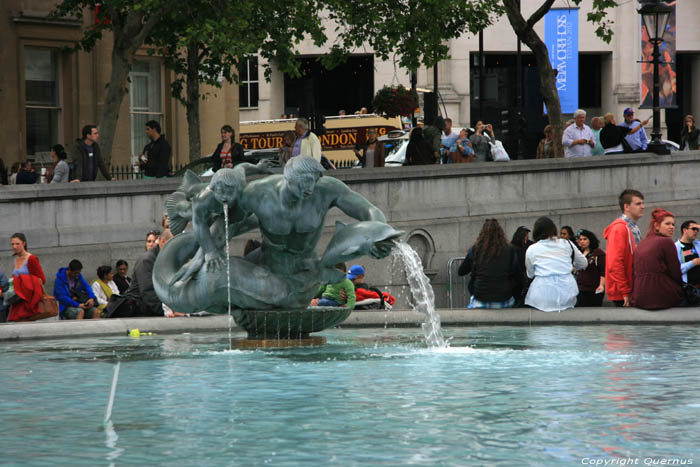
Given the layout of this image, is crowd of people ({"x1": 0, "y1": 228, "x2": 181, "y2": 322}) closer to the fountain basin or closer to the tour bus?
the fountain basin

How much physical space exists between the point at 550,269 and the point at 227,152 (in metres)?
8.55

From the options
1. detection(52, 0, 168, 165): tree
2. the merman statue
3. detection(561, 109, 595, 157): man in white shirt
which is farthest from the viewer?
detection(561, 109, 595, 157): man in white shirt

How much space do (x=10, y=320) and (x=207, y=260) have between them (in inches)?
160

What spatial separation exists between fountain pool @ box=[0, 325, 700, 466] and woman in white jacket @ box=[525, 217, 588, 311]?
1.83 meters

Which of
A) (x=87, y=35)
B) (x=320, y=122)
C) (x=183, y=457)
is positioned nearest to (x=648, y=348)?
(x=183, y=457)

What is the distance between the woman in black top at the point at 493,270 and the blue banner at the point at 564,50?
4389cm

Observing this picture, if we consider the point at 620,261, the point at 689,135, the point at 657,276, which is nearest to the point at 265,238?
the point at 657,276

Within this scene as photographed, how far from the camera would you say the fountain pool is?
7145mm

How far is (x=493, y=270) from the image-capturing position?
15.6 m

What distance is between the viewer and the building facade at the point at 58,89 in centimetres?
3148

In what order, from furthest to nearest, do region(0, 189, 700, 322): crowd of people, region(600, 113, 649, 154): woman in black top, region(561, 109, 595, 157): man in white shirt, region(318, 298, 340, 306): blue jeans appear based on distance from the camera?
region(600, 113, 649, 154): woman in black top
region(561, 109, 595, 157): man in white shirt
region(318, 298, 340, 306): blue jeans
region(0, 189, 700, 322): crowd of people

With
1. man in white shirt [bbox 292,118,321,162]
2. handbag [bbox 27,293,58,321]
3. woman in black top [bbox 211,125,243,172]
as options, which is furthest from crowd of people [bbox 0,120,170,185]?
handbag [bbox 27,293,58,321]

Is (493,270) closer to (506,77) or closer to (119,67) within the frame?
(119,67)

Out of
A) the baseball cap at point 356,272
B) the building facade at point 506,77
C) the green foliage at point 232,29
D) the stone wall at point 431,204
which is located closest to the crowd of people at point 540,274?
the baseball cap at point 356,272
